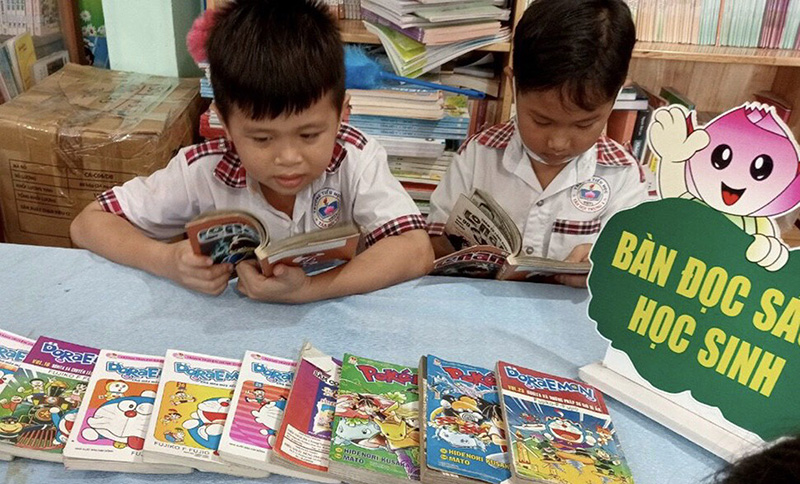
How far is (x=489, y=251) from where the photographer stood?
3.18 ft

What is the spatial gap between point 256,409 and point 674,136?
56cm

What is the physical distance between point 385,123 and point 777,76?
1317 mm

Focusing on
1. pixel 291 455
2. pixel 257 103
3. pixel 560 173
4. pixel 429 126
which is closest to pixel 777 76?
pixel 429 126

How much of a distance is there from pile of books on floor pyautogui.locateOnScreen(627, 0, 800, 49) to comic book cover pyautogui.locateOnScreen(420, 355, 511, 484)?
142 centimetres

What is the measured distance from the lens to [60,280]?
0.96 m

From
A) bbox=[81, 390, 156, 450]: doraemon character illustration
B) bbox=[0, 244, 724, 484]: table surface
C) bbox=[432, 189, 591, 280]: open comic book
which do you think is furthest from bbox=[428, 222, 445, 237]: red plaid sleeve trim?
bbox=[81, 390, 156, 450]: doraemon character illustration

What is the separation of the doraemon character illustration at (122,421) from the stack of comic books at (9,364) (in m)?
0.08

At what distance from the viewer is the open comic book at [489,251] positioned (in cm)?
92

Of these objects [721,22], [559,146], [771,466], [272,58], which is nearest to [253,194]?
[272,58]

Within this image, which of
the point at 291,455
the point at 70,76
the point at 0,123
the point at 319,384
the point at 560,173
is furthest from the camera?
the point at 70,76

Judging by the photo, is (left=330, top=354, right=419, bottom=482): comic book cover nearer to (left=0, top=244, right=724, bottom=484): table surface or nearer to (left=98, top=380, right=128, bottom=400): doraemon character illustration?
(left=0, top=244, right=724, bottom=484): table surface

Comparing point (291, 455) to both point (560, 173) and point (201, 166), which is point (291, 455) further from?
point (560, 173)

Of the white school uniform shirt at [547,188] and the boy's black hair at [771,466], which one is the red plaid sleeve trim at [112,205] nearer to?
the white school uniform shirt at [547,188]

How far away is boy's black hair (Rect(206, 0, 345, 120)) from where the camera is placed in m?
0.88
